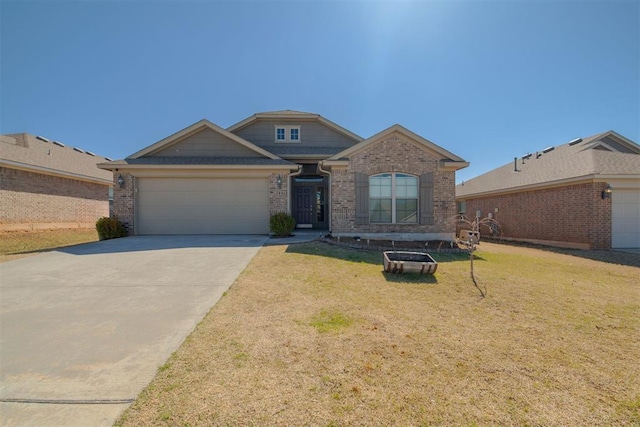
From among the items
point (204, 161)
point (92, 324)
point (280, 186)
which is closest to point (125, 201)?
point (204, 161)

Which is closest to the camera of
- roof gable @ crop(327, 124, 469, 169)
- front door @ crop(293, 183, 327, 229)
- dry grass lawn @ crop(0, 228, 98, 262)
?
roof gable @ crop(327, 124, 469, 169)

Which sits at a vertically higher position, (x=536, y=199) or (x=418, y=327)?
(x=536, y=199)

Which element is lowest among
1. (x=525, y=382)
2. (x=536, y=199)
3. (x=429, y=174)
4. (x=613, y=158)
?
(x=525, y=382)

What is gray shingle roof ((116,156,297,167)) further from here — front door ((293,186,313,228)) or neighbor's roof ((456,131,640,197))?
neighbor's roof ((456,131,640,197))

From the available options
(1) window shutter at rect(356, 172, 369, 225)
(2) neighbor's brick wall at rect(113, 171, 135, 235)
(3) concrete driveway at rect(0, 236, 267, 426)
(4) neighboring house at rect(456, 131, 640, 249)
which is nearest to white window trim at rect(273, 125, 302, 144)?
(1) window shutter at rect(356, 172, 369, 225)

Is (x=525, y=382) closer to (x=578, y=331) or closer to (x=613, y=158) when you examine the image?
(x=578, y=331)

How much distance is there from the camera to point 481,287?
17.5ft

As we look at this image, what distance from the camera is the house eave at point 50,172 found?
40.5ft

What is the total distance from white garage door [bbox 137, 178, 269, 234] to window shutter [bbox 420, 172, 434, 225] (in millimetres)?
6406

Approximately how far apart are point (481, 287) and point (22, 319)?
24.9ft

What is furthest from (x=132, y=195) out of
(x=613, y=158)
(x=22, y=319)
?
(x=613, y=158)

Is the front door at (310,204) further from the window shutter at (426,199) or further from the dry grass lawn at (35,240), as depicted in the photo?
the dry grass lawn at (35,240)

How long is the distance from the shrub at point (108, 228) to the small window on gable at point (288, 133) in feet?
28.0

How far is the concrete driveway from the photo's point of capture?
2248mm
